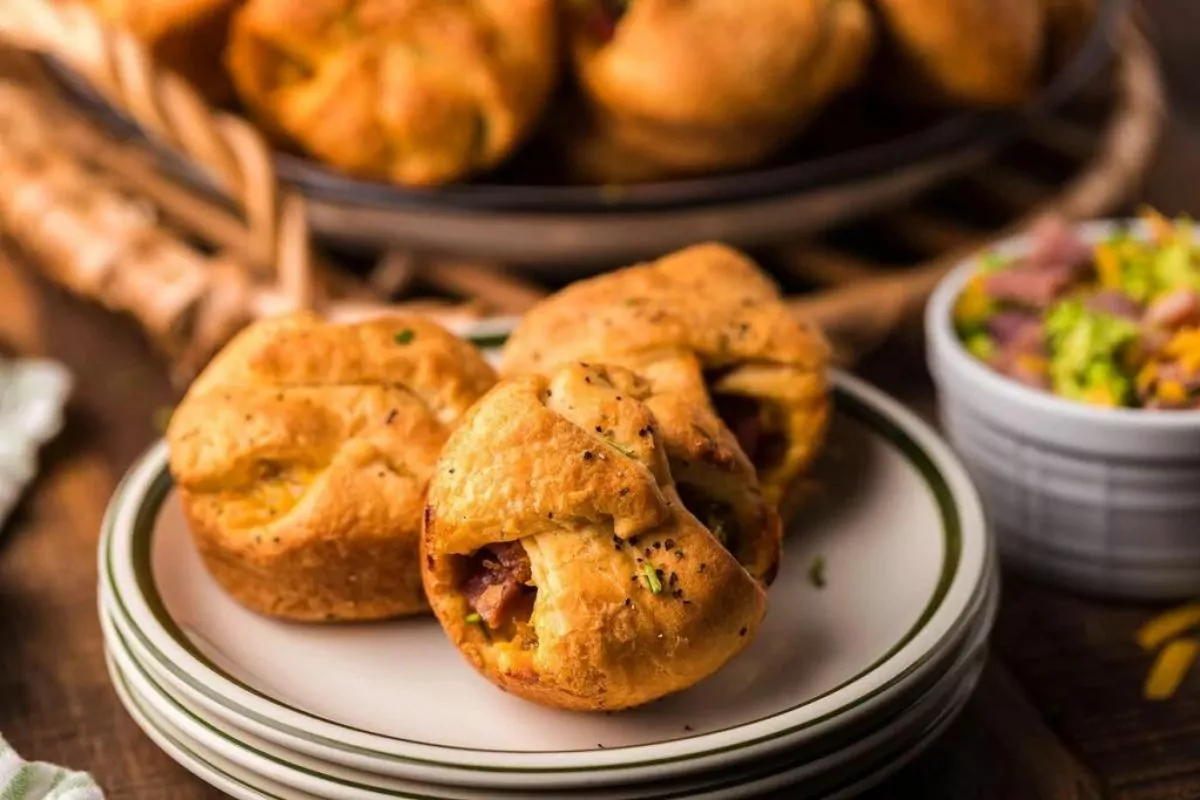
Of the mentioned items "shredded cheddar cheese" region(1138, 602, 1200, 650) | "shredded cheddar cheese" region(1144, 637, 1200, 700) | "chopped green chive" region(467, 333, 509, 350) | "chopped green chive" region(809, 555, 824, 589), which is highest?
"chopped green chive" region(467, 333, 509, 350)

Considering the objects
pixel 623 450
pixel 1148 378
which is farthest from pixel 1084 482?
pixel 623 450

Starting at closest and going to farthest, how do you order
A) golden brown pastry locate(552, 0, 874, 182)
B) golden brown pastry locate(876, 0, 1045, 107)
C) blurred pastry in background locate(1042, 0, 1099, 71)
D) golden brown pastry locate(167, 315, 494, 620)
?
1. golden brown pastry locate(167, 315, 494, 620)
2. golden brown pastry locate(552, 0, 874, 182)
3. golden brown pastry locate(876, 0, 1045, 107)
4. blurred pastry in background locate(1042, 0, 1099, 71)

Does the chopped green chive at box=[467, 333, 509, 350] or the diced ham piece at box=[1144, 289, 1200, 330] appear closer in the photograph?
the diced ham piece at box=[1144, 289, 1200, 330]

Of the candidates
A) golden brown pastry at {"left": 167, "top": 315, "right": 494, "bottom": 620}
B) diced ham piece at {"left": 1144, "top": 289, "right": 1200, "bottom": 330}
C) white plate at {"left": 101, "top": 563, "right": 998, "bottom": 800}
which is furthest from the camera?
diced ham piece at {"left": 1144, "top": 289, "right": 1200, "bottom": 330}

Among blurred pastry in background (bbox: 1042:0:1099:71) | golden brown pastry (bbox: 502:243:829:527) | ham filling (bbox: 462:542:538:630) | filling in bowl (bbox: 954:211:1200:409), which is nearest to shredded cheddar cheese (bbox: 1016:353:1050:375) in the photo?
filling in bowl (bbox: 954:211:1200:409)

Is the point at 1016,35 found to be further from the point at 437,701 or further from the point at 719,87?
the point at 437,701

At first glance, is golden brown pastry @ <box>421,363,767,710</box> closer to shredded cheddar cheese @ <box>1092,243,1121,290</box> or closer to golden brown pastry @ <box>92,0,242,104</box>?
shredded cheddar cheese @ <box>1092,243,1121,290</box>

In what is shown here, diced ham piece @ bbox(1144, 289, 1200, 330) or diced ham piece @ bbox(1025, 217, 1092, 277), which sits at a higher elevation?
diced ham piece @ bbox(1144, 289, 1200, 330)

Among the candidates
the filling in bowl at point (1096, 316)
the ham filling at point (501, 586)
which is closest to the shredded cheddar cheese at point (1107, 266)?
the filling in bowl at point (1096, 316)
